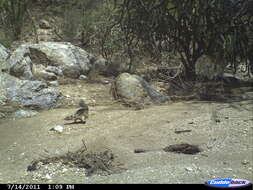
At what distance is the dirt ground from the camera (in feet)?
11.8

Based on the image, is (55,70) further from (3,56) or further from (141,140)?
(141,140)

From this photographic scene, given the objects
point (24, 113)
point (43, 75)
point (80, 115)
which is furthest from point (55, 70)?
point (80, 115)

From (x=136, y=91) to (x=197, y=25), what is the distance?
6.77 feet

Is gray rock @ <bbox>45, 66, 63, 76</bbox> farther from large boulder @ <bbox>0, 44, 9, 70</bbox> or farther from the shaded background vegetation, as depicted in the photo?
the shaded background vegetation

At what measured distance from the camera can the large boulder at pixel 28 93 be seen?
6.07 m

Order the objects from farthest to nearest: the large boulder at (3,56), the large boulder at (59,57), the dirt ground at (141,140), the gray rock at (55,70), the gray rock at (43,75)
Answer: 1. the large boulder at (59,57)
2. the gray rock at (55,70)
3. the gray rock at (43,75)
4. the large boulder at (3,56)
5. the dirt ground at (141,140)

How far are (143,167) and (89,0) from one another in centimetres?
853

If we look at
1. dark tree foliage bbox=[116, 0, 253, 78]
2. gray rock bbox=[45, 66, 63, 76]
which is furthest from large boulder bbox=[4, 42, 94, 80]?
dark tree foliage bbox=[116, 0, 253, 78]

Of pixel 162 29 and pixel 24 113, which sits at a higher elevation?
pixel 162 29

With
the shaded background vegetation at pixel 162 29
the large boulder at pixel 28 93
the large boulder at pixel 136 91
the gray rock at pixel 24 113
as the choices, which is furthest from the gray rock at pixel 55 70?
the gray rock at pixel 24 113

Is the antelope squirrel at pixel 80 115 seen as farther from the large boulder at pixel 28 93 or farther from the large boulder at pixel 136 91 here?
the large boulder at pixel 136 91

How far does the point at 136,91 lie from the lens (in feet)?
21.6

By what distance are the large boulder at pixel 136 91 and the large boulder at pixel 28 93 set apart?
102 centimetres

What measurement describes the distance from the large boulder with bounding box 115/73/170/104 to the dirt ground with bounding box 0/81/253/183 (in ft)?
0.79
